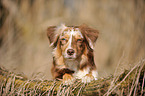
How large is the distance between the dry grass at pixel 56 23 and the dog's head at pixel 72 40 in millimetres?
2236

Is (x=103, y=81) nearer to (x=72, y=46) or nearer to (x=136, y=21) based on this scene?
(x=72, y=46)

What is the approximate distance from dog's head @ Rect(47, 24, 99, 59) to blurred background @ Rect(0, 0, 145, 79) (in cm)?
220

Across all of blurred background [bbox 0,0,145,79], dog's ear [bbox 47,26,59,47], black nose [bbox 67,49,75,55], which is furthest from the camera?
blurred background [bbox 0,0,145,79]

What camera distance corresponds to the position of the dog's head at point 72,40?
104 cm

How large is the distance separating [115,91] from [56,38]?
434 mm

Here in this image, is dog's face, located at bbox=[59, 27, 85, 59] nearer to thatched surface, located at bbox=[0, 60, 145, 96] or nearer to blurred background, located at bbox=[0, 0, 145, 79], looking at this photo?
thatched surface, located at bbox=[0, 60, 145, 96]

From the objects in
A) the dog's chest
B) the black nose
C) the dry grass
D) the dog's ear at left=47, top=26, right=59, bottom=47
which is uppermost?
the dry grass

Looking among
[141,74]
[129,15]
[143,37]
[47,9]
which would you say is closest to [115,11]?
[129,15]

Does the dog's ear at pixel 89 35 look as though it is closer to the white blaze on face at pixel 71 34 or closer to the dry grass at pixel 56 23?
the white blaze on face at pixel 71 34

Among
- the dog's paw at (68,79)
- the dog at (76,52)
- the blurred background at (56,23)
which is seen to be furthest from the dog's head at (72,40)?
the blurred background at (56,23)

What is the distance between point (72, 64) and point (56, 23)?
238 centimetres

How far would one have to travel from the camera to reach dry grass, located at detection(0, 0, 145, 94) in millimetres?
3326

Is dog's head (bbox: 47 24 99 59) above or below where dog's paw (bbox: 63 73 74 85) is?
above

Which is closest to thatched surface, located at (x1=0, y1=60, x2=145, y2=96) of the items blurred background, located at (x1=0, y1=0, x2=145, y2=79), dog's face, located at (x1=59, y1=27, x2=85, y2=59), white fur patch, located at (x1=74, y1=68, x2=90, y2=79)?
white fur patch, located at (x1=74, y1=68, x2=90, y2=79)
